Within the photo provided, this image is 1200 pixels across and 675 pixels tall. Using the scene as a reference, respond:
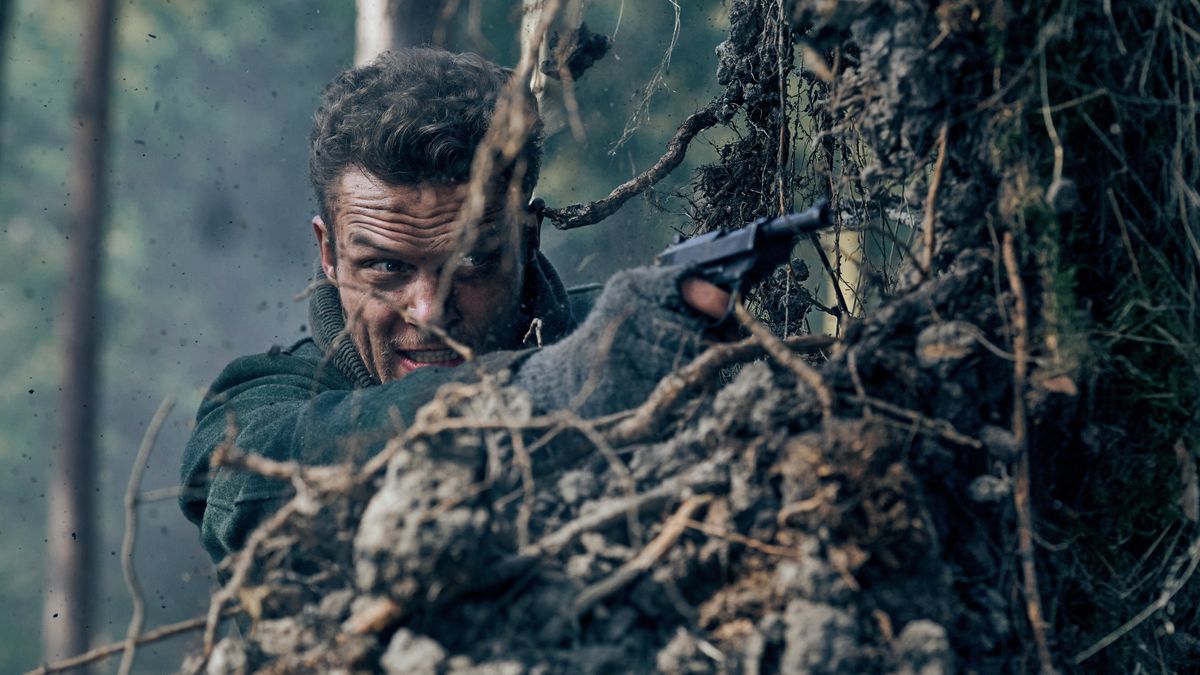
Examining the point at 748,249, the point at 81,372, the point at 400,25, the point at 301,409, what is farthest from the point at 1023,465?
the point at 81,372

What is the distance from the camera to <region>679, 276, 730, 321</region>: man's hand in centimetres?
190

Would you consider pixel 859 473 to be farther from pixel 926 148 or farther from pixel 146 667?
pixel 146 667

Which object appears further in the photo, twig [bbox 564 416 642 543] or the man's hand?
the man's hand

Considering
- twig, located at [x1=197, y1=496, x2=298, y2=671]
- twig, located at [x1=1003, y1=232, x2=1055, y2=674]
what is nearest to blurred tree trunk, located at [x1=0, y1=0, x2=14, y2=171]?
twig, located at [x1=197, y1=496, x2=298, y2=671]

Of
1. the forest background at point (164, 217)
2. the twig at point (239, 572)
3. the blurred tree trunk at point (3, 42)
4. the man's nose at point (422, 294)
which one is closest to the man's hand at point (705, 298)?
the twig at point (239, 572)

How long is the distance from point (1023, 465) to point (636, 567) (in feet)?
2.17

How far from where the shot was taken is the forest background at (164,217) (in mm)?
8719

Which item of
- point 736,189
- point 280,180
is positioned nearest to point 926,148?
point 736,189

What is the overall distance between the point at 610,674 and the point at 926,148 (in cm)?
109

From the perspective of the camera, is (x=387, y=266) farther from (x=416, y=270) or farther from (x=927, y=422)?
(x=927, y=422)

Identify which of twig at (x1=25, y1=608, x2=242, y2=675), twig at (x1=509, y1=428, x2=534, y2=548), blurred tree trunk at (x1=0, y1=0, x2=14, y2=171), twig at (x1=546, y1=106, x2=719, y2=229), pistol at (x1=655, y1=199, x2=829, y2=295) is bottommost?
twig at (x1=25, y1=608, x2=242, y2=675)

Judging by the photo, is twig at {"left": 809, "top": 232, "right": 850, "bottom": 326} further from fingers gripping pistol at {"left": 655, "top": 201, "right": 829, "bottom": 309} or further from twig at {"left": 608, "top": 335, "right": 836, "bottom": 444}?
twig at {"left": 608, "top": 335, "right": 836, "bottom": 444}

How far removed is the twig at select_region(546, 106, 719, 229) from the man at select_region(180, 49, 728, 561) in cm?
11

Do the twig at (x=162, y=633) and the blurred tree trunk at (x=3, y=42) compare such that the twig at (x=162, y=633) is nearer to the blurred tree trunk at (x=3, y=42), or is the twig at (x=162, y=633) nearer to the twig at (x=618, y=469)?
the twig at (x=618, y=469)
